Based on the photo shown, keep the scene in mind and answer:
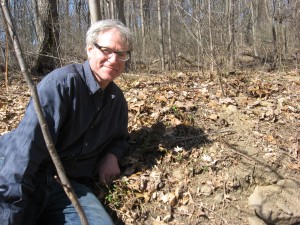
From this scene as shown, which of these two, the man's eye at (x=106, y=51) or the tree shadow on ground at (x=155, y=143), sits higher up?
the man's eye at (x=106, y=51)

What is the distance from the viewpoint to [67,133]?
2.44 meters

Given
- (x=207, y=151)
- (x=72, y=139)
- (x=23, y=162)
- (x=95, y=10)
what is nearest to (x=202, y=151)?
(x=207, y=151)

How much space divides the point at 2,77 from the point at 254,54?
1042cm

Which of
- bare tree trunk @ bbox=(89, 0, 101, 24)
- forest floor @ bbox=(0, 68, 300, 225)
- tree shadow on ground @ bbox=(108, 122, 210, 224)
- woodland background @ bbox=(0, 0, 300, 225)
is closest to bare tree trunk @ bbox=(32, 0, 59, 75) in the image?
bare tree trunk @ bbox=(89, 0, 101, 24)

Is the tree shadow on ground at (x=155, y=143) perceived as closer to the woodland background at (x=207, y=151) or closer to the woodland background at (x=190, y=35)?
the woodland background at (x=207, y=151)

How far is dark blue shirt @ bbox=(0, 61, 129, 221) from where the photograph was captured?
82.9 inches

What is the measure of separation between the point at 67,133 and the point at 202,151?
4.67 ft

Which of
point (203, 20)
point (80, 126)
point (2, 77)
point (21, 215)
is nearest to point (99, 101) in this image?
point (80, 126)

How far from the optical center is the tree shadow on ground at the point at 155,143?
3166 mm

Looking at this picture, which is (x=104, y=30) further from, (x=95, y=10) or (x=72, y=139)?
(x=95, y=10)

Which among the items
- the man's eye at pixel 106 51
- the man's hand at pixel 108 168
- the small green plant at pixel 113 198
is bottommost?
the small green plant at pixel 113 198

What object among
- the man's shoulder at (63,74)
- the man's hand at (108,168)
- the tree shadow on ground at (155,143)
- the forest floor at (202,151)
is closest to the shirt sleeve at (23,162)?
the man's shoulder at (63,74)

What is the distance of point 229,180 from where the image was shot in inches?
118

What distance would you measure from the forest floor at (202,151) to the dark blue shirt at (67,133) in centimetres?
37
